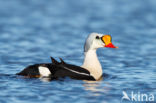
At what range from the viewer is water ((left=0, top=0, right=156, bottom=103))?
38.3ft

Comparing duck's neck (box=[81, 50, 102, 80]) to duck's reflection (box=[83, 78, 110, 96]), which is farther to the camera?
duck's neck (box=[81, 50, 102, 80])

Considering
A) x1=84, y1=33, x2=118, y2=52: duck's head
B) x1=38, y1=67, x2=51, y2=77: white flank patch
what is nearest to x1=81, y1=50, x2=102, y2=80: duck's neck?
x1=84, y1=33, x2=118, y2=52: duck's head

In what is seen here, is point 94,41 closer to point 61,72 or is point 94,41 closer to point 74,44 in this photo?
point 61,72

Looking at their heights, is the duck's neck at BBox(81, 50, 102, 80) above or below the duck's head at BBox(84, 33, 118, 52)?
below

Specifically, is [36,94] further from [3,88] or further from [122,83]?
[122,83]

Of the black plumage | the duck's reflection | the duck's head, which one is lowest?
the duck's reflection

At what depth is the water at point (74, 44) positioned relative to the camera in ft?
38.3

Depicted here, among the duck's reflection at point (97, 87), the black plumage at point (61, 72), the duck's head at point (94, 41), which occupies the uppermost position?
the duck's head at point (94, 41)

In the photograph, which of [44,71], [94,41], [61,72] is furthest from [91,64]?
[44,71]

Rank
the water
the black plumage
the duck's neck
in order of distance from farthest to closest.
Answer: the duck's neck, the black plumage, the water

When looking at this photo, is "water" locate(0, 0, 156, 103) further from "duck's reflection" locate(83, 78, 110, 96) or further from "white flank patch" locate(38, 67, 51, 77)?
"white flank patch" locate(38, 67, 51, 77)

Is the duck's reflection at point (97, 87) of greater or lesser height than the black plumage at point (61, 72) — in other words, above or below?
below

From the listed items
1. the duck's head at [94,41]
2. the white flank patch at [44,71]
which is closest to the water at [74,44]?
the white flank patch at [44,71]

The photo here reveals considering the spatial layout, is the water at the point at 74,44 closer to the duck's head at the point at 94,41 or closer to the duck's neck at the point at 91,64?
the duck's neck at the point at 91,64
